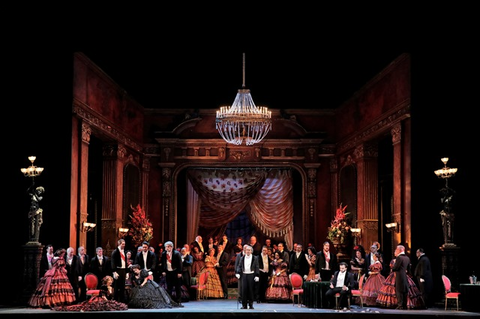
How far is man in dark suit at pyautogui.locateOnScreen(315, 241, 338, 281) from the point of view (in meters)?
17.0

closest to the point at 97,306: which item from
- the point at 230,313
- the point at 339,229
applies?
the point at 230,313

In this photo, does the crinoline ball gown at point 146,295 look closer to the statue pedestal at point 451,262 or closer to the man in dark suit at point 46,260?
the man in dark suit at point 46,260

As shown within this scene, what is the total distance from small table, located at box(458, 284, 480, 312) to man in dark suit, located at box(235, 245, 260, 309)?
3.85m

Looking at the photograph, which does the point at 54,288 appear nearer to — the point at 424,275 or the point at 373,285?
the point at 373,285

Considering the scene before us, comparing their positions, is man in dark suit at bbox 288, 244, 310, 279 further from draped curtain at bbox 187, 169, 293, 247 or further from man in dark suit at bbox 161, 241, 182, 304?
draped curtain at bbox 187, 169, 293, 247

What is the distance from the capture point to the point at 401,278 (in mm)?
14633

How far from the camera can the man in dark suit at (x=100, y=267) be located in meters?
15.5

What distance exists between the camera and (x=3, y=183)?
52.2 feet

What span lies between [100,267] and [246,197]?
723cm

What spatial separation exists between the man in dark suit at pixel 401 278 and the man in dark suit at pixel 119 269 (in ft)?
17.9

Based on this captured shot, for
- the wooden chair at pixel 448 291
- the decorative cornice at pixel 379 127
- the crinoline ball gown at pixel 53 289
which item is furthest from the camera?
the decorative cornice at pixel 379 127

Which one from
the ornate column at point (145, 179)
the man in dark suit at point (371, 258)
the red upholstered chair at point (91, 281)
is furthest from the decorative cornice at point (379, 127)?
the red upholstered chair at point (91, 281)
